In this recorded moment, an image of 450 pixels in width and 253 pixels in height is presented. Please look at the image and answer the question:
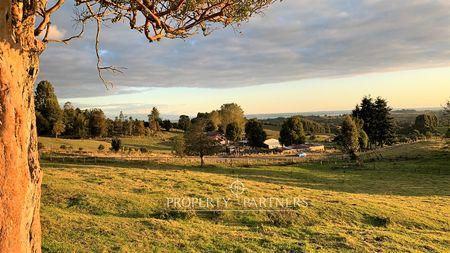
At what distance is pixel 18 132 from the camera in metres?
7.11

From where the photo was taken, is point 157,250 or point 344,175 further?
point 344,175

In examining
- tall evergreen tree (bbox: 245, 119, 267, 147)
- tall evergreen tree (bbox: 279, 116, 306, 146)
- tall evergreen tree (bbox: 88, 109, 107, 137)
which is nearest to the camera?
tall evergreen tree (bbox: 279, 116, 306, 146)

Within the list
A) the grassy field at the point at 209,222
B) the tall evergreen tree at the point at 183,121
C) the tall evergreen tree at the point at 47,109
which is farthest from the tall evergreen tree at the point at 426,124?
the tall evergreen tree at the point at 47,109

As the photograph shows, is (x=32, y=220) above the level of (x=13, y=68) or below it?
below

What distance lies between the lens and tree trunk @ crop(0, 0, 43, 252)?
6.81 metres

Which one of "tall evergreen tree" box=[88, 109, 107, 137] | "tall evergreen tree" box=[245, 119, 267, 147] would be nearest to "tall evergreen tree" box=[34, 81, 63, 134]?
"tall evergreen tree" box=[88, 109, 107, 137]

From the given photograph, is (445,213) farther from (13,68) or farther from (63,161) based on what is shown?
(63,161)

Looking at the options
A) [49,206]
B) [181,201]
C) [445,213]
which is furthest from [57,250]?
[445,213]

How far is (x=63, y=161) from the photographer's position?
4759cm

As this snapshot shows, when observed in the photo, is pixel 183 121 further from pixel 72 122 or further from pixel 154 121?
pixel 72 122

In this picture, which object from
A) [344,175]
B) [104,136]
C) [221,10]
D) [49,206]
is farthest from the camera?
[104,136]

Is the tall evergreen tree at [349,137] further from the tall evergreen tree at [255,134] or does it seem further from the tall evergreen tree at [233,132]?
the tall evergreen tree at [233,132]

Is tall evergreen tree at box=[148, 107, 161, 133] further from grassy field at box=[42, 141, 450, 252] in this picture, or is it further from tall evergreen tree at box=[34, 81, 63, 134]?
grassy field at box=[42, 141, 450, 252]

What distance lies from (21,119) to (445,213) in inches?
1003
